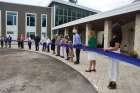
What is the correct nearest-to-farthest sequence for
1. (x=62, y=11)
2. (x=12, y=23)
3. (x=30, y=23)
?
1. (x=12, y=23)
2. (x=30, y=23)
3. (x=62, y=11)

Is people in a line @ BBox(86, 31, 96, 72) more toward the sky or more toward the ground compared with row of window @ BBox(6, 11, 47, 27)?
more toward the ground

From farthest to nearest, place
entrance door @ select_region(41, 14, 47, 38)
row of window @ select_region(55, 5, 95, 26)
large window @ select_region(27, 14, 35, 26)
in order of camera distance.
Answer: entrance door @ select_region(41, 14, 47, 38) < row of window @ select_region(55, 5, 95, 26) < large window @ select_region(27, 14, 35, 26)

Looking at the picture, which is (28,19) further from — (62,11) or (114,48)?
(114,48)

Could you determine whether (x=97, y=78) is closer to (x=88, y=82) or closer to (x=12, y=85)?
(x=88, y=82)

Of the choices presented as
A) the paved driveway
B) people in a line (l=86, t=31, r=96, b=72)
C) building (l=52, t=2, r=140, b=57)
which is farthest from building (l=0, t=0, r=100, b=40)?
people in a line (l=86, t=31, r=96, b=72)

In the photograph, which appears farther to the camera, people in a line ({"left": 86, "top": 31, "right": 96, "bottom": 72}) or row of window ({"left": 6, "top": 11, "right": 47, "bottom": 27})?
row of window ({"left": 6, "top": 11, "right": 47, "bottom": 27})

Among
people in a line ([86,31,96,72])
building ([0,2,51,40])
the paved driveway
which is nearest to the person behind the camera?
the paved driveway

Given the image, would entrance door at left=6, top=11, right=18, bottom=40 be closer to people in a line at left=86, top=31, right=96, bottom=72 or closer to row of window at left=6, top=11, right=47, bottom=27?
row of window at left=6, top=11, right=47, bottom=27

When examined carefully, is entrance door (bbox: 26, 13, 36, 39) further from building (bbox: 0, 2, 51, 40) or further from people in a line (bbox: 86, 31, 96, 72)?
people in a line (bbox: 86, 31, 96, 72)

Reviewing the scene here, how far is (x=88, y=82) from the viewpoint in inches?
319

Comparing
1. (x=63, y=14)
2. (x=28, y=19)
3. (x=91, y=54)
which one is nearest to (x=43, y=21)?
(x=28, y=19)

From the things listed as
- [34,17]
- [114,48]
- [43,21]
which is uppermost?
[34,17]

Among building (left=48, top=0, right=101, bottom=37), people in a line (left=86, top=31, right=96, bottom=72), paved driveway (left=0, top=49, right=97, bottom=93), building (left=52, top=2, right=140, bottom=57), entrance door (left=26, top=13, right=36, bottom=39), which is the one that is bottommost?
paved driveway (left=0, top=49, right=97, bottom=93)

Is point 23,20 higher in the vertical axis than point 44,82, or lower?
higher
